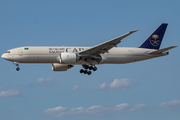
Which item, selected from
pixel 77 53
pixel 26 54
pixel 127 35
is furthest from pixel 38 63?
pixel 127 35

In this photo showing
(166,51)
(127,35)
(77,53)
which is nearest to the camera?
(127,35)

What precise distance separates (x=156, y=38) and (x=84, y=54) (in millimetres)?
12285

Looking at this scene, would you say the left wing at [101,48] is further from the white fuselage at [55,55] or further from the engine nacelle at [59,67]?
the engine nacelle at [59,67]

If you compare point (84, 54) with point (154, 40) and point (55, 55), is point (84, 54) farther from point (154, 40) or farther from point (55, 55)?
point (154, 40)

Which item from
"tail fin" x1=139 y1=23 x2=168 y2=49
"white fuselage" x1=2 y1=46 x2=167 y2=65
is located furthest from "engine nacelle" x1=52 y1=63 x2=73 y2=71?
"tail fin" x1=139 y1=23 x2=168 y2=49

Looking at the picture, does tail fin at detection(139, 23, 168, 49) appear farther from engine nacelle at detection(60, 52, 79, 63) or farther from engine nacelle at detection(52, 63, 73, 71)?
engine nacelle at detection(52, 63, 73, 71)

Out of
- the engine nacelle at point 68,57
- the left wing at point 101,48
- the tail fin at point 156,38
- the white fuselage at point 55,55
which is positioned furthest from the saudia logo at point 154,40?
the engine nacelle at point 68,57

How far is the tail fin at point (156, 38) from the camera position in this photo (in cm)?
4419

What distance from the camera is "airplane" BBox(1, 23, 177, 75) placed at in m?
38.4

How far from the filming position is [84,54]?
3928cm

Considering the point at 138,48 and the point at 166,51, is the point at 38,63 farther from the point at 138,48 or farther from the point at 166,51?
the point at 166,51

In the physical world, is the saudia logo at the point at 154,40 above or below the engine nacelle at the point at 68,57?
above

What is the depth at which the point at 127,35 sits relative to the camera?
34375mm

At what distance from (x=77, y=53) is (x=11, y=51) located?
8908 millimetres
